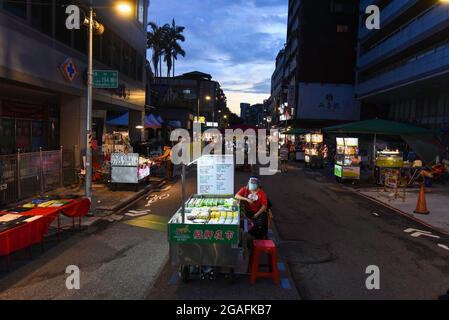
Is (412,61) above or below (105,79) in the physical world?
above

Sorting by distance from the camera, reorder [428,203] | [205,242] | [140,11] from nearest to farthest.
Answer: [205,242], [428,203], [140,11]

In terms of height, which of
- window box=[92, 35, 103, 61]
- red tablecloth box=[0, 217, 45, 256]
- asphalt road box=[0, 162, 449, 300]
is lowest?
asphalt road box=[0, 162, 449, 300]

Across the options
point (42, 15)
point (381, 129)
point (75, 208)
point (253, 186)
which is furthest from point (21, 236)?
point (381, 129)

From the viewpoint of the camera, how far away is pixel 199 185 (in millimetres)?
9875

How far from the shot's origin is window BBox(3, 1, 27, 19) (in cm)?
1373


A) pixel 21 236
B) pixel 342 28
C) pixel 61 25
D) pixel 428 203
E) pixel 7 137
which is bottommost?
pixel 428 203

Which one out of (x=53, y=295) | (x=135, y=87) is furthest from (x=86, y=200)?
(x=135, y=87)

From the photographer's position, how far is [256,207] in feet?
29.5

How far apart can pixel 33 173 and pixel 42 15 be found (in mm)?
6445

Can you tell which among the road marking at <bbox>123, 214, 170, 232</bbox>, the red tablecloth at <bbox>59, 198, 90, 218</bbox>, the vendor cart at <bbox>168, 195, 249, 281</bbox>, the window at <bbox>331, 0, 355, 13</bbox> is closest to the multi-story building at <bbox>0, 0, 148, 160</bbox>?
the red tablecloth at <bbox>59, 198, 90, 218</bbox>

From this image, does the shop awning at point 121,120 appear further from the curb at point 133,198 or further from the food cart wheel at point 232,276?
the food cart wheel at point 232,276

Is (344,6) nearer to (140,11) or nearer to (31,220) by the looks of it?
(140,11)

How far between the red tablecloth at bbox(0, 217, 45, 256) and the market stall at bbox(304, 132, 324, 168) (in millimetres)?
27003

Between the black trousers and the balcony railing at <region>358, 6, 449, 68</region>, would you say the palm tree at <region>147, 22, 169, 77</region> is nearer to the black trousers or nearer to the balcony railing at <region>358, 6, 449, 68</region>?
the balcony railing at <region>358, 6, 449, 68</region>
